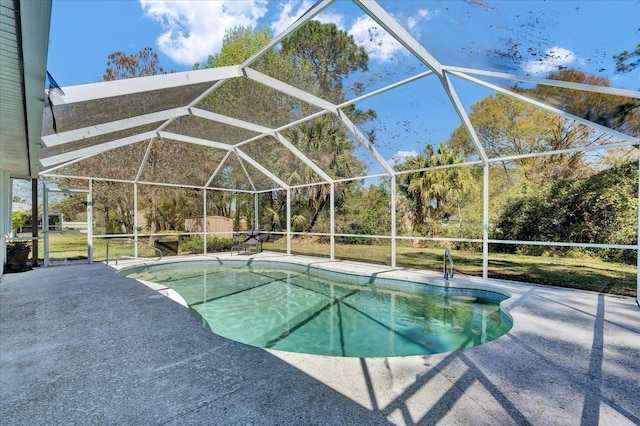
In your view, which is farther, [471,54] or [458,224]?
[458,224]

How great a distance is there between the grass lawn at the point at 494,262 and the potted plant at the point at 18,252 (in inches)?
40.6

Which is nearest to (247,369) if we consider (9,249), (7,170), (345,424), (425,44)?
(345,424)

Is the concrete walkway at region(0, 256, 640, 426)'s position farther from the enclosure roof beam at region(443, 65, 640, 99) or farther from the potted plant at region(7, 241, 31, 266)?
the potted plant at region(7, 241, 31, 266)

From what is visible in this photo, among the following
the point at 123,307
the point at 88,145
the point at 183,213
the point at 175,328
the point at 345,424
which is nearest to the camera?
the point at 345,424

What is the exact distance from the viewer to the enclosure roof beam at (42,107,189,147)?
5.73 m

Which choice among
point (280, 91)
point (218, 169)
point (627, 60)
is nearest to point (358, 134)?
point (280, 91)

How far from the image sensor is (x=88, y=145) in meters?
7.45

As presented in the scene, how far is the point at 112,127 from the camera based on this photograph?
252 inches

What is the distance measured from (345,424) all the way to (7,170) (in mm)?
9117

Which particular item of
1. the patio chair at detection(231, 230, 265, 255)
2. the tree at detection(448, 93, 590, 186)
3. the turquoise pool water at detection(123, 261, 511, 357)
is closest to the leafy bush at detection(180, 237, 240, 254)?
the patio chair at detection(231, 230, 265, 255)

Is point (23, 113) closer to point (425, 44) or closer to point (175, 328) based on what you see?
point (175, 328)

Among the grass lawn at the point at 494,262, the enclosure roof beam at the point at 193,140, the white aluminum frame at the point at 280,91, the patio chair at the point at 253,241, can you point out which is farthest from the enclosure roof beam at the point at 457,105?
the patio chair at the point at 253,241

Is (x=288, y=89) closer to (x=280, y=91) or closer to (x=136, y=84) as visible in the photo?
(x=280, y=91)

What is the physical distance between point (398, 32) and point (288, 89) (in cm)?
261
